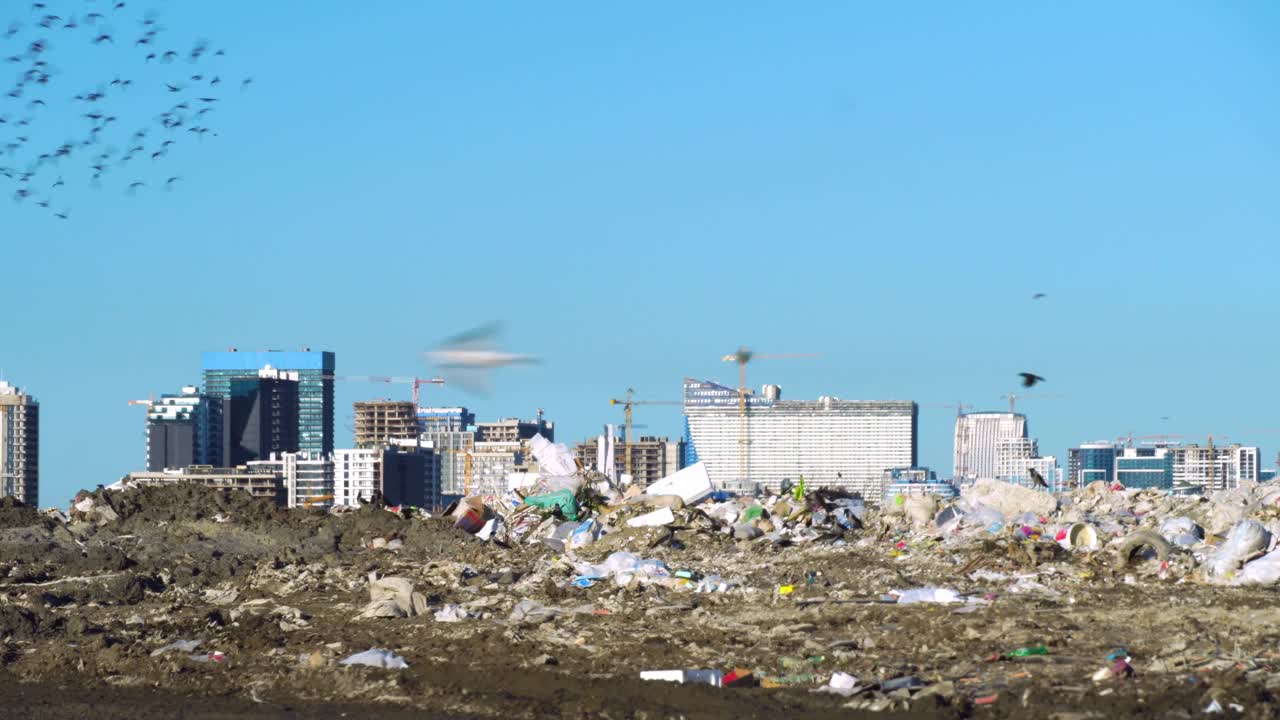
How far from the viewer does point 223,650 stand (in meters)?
9.41

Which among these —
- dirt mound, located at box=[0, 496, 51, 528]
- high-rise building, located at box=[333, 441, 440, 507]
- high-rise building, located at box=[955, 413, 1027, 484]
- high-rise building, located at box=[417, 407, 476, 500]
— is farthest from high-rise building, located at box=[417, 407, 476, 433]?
dirt mound, located at box=[0, 496, 51, 528]

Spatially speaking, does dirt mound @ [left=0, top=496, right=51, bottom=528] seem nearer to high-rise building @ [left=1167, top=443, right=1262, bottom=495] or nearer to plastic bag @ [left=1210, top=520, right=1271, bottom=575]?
plastic bag @ [left=1210, top=520, right=1271, bottom=575]

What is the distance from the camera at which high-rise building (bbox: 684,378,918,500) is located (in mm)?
184750

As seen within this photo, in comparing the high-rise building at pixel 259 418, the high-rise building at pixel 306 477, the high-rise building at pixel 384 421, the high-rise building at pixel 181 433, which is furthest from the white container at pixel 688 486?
the high-rise building at pixel 259 418

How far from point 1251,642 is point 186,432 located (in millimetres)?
136884

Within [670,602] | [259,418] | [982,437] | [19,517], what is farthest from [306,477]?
[670,602]

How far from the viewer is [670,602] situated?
34.8 feet

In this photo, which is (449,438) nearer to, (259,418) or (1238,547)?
(259,418)

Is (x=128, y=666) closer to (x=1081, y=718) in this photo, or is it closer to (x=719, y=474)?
(x=1081, y=718)

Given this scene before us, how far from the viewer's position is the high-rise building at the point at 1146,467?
467 ft

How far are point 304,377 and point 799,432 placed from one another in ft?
A: 181

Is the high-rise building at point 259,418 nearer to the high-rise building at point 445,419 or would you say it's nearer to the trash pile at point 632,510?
the high-rise building at point 445,419

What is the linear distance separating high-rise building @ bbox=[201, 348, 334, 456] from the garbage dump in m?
148

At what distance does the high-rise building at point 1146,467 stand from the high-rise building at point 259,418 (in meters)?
72.4
